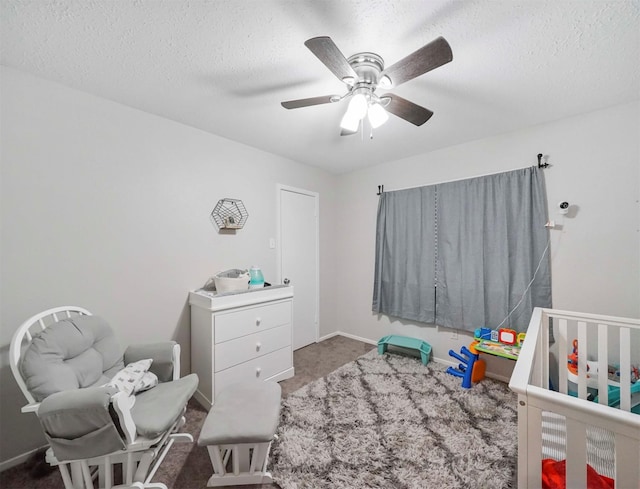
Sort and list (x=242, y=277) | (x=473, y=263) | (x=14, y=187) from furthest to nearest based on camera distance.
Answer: (x=473, y=263) → (x=242, y=277) → (x=14, y=187)

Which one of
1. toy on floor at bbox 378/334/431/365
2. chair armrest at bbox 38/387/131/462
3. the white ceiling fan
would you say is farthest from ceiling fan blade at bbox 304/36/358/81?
toy on floor at bbox 378/334/431/365

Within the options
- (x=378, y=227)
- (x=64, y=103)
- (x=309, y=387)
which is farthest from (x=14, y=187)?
(x=378, y=227)

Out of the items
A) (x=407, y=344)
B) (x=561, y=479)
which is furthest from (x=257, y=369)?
(x=561, y=479)

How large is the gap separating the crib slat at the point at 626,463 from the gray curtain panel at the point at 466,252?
5.70ft

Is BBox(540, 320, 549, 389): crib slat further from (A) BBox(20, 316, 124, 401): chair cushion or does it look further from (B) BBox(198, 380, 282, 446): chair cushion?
(A) BBox(20, 316, 124, 401): chair cushion

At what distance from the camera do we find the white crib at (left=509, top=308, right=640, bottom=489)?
78 cm

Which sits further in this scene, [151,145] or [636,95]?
[151,145]

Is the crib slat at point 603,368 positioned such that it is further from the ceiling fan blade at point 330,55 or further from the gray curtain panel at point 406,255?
the ceiling fan blade at point 330,55

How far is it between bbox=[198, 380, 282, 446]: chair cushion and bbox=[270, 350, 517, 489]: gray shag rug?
0.34 m

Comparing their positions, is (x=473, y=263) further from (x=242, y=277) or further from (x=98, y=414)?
(x=98, y=414)

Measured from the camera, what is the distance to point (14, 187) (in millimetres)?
1514

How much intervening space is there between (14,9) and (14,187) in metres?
0.91

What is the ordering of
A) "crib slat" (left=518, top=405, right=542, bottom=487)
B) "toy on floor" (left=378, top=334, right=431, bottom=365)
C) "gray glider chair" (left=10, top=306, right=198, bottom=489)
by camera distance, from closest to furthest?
"crib slat" (left=518, top=405, right=542, bottom=487)
"gray glider chair" (left=10, top=306, right=198, bottom=489)
"toy on floor" (left=378, top=334, right=431, bottom=365)

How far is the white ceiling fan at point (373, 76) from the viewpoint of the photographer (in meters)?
1.07
